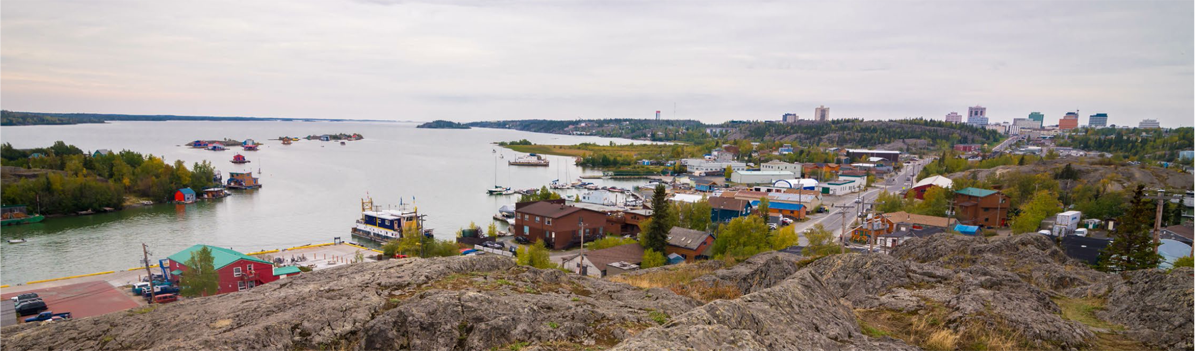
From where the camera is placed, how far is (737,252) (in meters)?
16.2

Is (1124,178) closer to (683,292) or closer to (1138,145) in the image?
(1138,145)

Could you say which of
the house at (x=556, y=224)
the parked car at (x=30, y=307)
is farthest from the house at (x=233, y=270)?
the house at (x=556, y=224)

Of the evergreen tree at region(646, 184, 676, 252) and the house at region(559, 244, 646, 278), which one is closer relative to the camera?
the house at region(559, 244, 646, 278)

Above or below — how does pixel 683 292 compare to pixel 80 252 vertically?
above

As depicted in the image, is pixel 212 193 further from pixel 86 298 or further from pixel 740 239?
pixel 740 239

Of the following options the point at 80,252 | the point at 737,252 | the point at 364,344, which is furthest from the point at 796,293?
the point at 80,252

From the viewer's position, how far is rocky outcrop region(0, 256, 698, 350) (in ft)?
10.9

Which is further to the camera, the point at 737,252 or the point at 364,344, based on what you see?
the point at 737,252

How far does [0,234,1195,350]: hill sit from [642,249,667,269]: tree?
393 inches

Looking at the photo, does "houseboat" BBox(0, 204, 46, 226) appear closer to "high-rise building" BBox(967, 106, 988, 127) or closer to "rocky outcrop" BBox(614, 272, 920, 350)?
"rocky outcrop" BBox(614, 272, 920, 350)

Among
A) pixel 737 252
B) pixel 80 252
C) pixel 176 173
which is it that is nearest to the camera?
pixel 737 252

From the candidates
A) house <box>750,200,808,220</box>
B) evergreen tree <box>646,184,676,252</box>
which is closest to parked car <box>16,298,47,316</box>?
evergreen tree <box>646,184,676,252</box>

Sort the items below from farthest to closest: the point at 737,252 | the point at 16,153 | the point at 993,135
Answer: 1. the point at 993,135
2. the point at 16,153
3. the point at 737,252

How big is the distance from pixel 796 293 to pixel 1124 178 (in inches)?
1486
